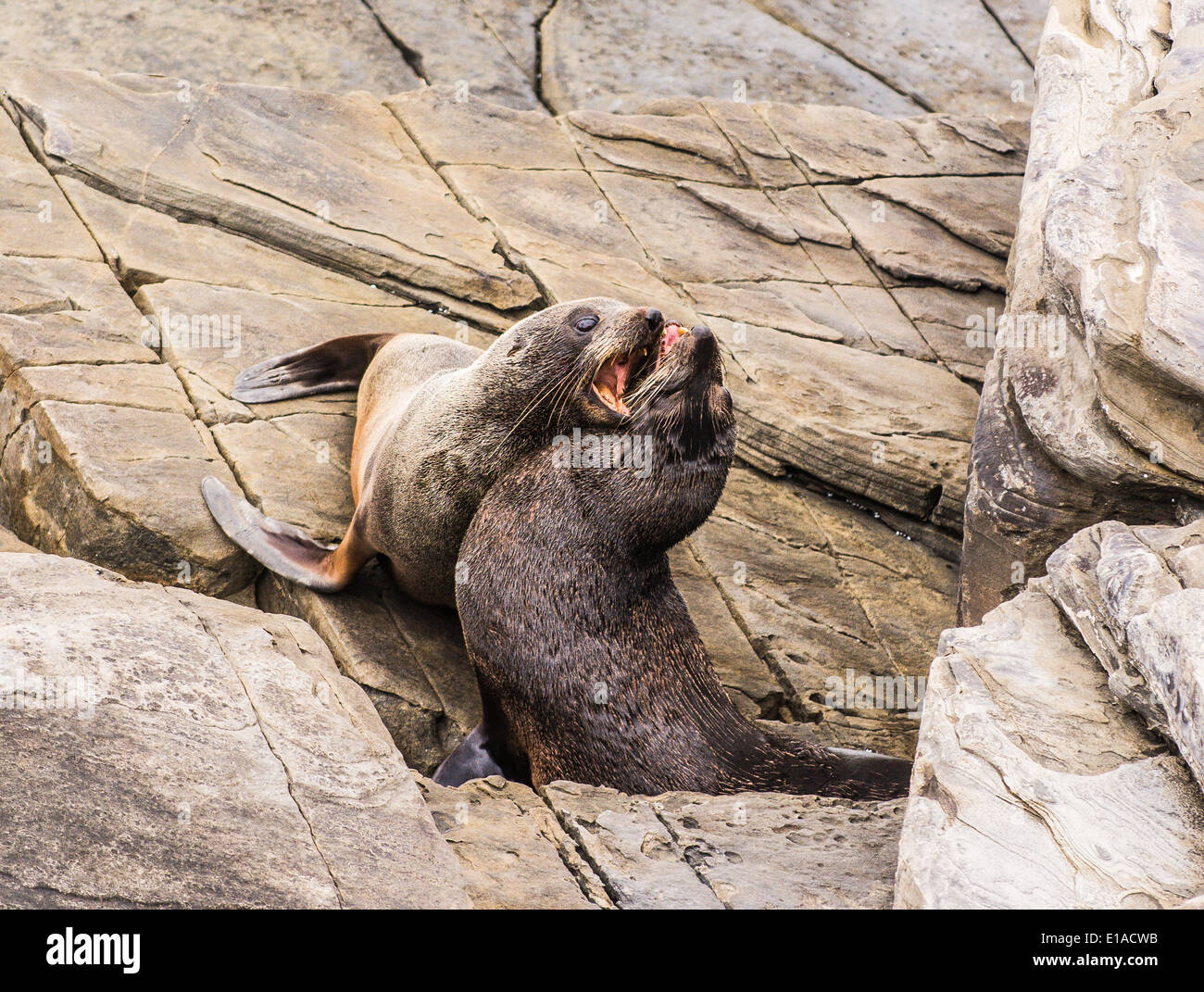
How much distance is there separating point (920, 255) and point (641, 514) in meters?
4.02

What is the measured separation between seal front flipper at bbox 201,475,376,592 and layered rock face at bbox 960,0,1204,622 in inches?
100

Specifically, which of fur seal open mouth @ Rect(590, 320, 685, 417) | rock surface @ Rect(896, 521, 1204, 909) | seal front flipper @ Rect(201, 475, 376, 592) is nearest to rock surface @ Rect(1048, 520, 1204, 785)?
rock surface @ Rect(896, 521, 1204, 909)

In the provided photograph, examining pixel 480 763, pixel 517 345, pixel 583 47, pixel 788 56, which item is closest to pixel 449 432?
pixel 517 345

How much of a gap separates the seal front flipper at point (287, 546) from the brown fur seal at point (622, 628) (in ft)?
2.74

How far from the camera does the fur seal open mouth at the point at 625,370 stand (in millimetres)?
4801

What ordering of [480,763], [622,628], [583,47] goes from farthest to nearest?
1. [583,47]
2. [480,763]
3. [622,628]

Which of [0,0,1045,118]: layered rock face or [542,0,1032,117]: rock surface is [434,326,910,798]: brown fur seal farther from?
[542,0,1032,117]: rock surface

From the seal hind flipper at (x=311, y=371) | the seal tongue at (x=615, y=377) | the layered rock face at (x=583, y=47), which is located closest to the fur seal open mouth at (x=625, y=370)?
the seal tongue at (x=615, y=377)

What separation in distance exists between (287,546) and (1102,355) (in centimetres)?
328

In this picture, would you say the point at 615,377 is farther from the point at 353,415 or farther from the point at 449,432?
the point at 353,415

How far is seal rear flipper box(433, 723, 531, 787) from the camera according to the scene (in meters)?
4.89

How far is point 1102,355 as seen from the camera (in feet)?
14.2

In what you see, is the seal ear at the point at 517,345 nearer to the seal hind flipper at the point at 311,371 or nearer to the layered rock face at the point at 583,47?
the seal hind flipper at the point at 311,371

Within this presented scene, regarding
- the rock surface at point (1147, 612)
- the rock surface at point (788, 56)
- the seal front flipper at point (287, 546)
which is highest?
the rock surface at point (788, 56)
